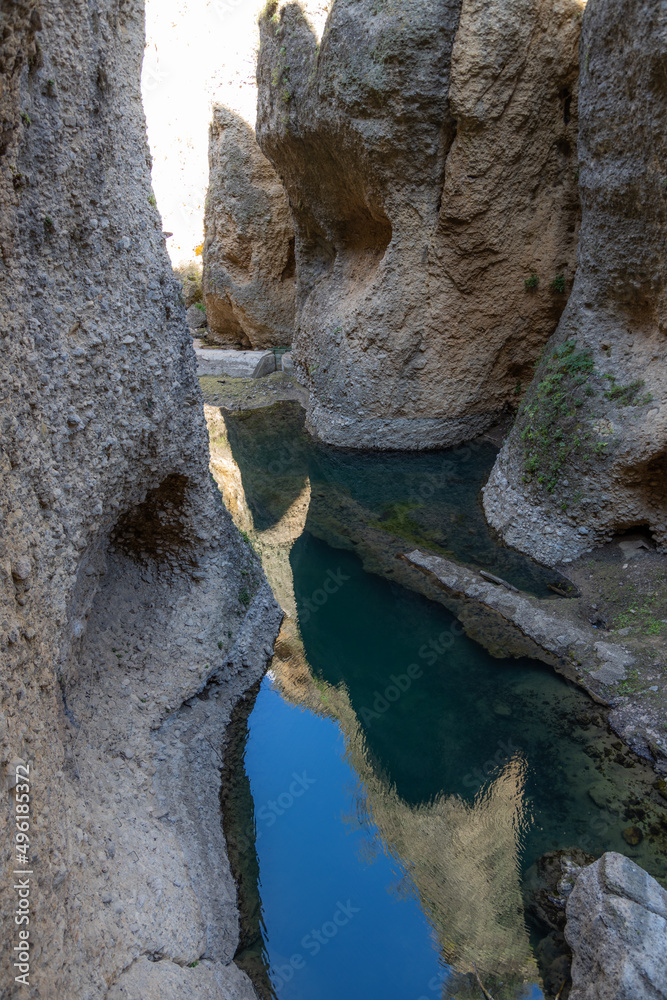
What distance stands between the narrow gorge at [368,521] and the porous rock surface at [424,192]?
0.04 metres

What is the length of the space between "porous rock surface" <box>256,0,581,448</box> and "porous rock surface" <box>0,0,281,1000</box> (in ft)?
14.0

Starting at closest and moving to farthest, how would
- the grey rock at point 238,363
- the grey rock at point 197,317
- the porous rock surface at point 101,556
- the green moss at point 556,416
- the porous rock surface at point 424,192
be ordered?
the porous rock surface at point 101,556 < the green moss at point 556,416 < the porous rock surface at point 424,192 < the grey rock at point 238,363 < the grey rock at point 197,317

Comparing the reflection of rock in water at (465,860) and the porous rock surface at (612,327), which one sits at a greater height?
the porous rock surface at (612,327)

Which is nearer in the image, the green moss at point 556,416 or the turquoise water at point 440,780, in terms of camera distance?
the turquoise water at point 440,780

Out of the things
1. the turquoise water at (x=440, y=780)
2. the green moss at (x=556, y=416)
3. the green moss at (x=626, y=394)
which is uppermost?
the green moss at (x=626, y=394)

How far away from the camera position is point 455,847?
3967mm

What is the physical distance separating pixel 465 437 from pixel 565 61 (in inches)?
181

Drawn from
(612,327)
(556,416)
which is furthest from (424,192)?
(556,416)

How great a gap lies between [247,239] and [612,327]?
8923 mm

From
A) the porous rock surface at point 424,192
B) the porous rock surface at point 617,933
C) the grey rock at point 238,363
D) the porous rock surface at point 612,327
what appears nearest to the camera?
the porous rock surface at point 617,933

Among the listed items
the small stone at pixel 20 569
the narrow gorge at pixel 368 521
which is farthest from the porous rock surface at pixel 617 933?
the small stone at pixel 20 569

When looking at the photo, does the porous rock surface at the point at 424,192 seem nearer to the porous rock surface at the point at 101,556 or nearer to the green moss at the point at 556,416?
the green moss at the point at 556,416

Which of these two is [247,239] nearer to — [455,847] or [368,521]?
[368,521]

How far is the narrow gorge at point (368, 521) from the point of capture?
2963 millimetres
